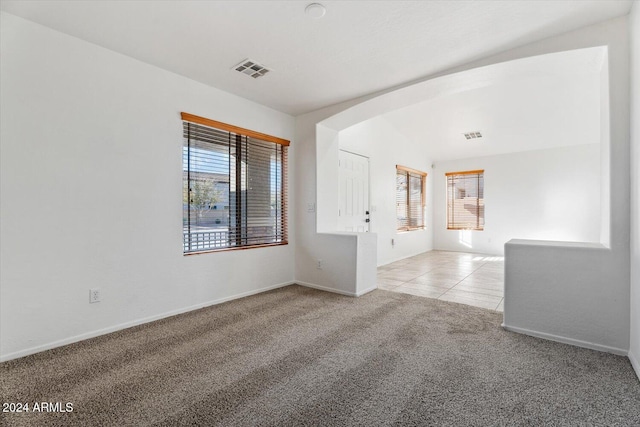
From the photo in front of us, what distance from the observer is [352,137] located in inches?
213

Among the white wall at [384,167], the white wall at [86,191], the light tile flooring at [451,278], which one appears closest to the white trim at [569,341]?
the light tile flooring at [451,278]

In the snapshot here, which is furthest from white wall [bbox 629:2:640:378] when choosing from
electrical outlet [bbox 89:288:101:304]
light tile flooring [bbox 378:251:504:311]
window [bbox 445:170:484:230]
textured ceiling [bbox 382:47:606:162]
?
window [bbox 445:170:484:230]

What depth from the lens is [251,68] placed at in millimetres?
3092

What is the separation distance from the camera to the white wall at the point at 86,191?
2.27m

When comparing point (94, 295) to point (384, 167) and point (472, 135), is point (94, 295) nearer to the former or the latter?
point (384, 167)

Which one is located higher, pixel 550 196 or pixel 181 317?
pixel 550 196

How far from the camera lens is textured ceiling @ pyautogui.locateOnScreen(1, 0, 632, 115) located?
2182 millimetres

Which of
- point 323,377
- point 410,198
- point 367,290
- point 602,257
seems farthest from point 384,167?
point 323,377

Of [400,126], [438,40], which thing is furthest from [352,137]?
[438,40]

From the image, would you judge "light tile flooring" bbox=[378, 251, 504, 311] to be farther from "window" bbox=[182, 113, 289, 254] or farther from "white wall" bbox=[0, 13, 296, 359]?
"white wall" bbox=[0, 13, 296, 359]

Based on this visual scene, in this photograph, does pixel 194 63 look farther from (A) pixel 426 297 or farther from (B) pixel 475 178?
(B) pixel 475 178

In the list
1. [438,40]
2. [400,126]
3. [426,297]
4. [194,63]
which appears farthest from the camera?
[400,126]

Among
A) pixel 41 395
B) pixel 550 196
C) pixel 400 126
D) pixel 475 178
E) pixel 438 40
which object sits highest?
pixel 400 126

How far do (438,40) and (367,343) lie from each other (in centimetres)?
270
